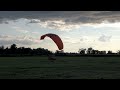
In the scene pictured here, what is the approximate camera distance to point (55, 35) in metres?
13.8
